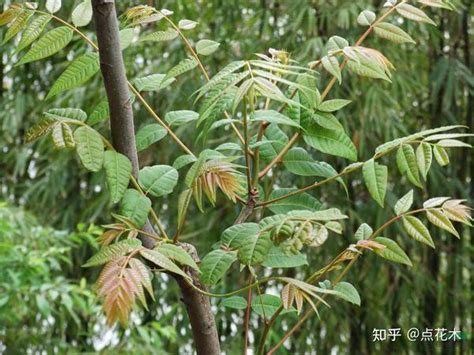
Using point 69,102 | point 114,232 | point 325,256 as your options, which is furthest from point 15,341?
point 114,232

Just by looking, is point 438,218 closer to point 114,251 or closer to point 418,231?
point 418,231

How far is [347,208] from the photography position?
2.28 metres

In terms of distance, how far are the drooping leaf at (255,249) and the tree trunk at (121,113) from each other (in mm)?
62

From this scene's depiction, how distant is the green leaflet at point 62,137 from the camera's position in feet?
1.96

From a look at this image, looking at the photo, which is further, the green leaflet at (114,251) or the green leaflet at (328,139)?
the green leaflet at (328,139)

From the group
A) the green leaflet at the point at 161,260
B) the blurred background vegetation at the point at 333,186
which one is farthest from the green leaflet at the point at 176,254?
the blurred background vegetation at the point at 333,186

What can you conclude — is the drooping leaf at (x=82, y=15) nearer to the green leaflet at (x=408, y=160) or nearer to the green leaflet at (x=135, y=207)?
the green leaflet at (x=135, y=207)

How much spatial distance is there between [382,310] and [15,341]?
106 centimetres

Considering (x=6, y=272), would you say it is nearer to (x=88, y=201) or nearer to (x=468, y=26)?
(x=88, y=201)

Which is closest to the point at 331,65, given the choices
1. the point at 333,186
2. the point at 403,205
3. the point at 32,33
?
the point at 403,205

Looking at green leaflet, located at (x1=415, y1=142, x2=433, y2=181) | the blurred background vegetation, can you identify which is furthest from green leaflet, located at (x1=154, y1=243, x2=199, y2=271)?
the blurred background vegetation

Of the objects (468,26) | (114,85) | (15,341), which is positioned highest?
(468,26)

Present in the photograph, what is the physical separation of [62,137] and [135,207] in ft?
0.24

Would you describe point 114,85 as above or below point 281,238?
above
